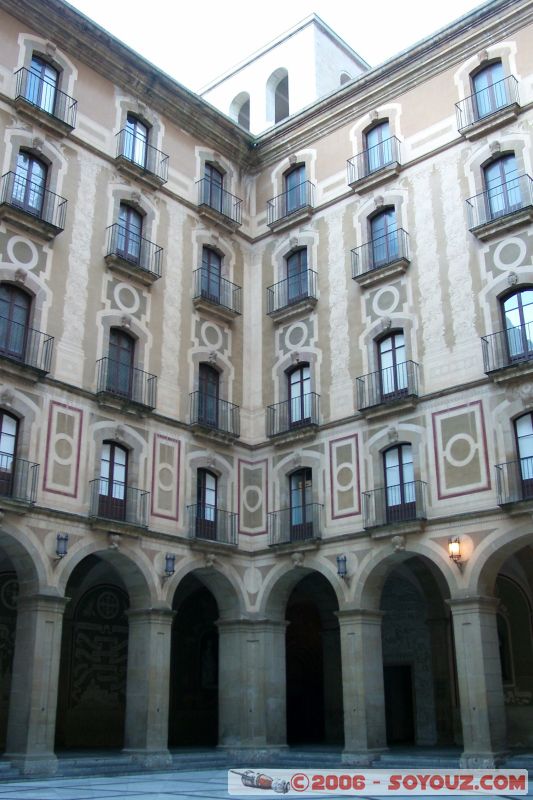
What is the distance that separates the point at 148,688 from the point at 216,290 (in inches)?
535

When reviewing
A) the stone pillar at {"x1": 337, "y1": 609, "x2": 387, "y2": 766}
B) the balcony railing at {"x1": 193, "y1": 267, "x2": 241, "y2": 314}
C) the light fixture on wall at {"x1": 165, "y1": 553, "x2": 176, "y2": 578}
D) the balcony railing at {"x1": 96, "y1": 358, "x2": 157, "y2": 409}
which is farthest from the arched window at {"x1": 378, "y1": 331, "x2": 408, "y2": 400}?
the light fixture on wall at {"x1": 165, "y1": 553, "x2": 176, "y2": 578}

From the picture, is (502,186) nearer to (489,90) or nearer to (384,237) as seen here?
(489,90)

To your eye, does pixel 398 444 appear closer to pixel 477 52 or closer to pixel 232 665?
pixel 232 665

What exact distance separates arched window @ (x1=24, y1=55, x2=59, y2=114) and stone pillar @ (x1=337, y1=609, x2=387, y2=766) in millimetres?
17706

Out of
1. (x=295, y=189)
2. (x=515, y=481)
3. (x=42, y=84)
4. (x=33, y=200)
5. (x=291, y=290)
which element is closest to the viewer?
(x=515, y=481)

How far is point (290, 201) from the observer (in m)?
32.2

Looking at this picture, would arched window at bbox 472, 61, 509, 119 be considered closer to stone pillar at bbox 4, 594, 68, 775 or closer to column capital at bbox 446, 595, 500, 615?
column capital at bbox 446, 595, 500, 615

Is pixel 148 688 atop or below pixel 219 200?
below

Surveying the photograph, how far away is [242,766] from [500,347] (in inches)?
547

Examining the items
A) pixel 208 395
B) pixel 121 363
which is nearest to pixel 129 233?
pixel 121 363

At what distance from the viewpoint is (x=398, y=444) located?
25.8m

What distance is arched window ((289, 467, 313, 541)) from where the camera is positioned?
2747 cm

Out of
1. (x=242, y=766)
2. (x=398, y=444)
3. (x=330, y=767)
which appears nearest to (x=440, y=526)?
(x=398, y=444)

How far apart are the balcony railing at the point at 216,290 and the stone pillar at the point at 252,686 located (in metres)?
10.8
